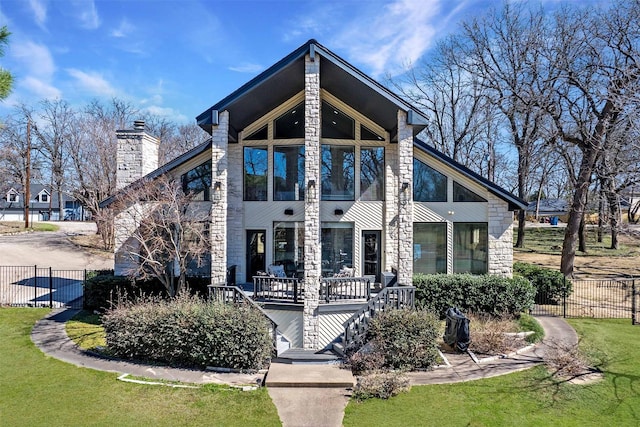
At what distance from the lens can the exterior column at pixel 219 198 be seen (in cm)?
1184

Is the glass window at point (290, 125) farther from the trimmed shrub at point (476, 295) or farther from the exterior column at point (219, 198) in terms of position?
the trimmed shrub at point (476, 295)

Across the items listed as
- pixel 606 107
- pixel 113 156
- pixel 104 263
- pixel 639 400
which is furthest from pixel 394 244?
pixel 113 156

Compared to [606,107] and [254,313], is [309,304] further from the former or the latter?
[606,107]

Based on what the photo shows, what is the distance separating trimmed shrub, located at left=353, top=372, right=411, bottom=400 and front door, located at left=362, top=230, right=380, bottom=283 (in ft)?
20.0

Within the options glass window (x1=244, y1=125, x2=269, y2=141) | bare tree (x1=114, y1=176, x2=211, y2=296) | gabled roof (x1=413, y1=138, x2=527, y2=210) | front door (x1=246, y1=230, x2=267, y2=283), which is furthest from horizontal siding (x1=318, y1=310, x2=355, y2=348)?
glass window (x1=244, y1=125, x2=269, y2=141)

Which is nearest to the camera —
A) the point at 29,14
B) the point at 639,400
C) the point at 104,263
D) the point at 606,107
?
the point at 639,400

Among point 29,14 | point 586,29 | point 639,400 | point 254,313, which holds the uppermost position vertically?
point 586,29

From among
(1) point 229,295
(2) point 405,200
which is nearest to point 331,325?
(1) point 229,295

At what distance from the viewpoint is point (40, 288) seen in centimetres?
1733

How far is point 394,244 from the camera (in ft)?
46.8

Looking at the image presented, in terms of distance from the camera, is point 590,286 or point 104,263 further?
point 104,263

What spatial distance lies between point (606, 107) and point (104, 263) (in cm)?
2998

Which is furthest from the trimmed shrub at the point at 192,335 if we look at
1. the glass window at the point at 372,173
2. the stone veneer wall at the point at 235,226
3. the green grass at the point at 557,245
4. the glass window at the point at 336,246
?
the green grass at the point at 557,245

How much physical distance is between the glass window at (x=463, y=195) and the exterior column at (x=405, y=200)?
10.2 ft
